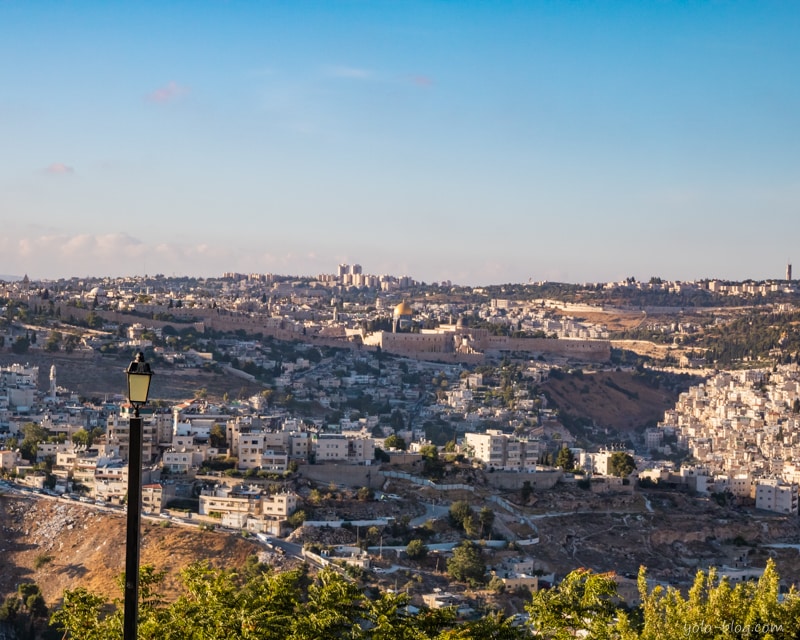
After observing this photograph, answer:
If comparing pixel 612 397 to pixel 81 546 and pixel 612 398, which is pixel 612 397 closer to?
pixel 612 398

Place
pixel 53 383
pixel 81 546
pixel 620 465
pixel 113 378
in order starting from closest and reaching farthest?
pixel 81 546 → pixel 620 465 → pixel 53 383 → pixel 113 378

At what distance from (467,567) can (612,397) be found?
39374mm

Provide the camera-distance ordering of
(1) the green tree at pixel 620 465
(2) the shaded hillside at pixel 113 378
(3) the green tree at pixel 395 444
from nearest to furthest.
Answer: (3) the green tree at pixel 395 444 → (1) the green tree at pixel 620 465 → (2) the shaded hillside at pixel 113 378

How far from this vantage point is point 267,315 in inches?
3000

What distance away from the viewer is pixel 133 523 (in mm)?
6547

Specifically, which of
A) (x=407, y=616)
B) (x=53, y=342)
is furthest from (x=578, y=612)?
(x=53, y=342)

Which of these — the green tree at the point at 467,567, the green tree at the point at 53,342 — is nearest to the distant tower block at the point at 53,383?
the green tree at the point at 53,342

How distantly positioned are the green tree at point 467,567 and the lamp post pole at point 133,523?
19235 mm

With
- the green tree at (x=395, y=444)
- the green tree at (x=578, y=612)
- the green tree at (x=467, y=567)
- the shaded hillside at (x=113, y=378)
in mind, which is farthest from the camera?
→ the shaded hillside at (x=113, y=378)

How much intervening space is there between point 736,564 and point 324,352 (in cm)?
3649

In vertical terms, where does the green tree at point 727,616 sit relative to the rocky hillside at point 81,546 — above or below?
above

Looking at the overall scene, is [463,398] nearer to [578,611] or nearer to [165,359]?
[165,359]

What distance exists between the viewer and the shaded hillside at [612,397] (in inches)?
2398

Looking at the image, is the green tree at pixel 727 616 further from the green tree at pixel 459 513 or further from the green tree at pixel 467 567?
the green tree at pixel 459 513
